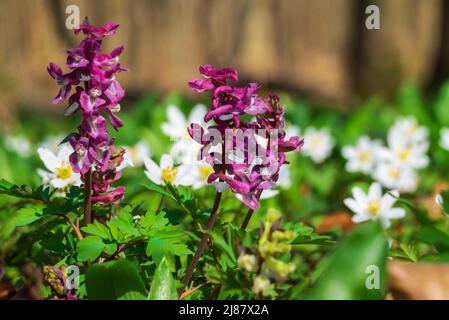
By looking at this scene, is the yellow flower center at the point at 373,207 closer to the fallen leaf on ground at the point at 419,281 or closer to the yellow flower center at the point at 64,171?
the fallen leaf on ground at the point at 419,281

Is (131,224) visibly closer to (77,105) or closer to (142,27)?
(77,105)

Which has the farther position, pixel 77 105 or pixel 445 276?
pixel 445 276

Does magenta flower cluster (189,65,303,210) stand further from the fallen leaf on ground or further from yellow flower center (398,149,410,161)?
yellow flower center (398,149,410,161)

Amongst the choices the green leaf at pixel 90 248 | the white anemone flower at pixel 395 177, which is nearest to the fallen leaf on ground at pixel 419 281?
the green leaf at pixel 90 248

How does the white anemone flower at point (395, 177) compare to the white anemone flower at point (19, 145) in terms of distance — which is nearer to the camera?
the white anemone flower at point (395, 177)

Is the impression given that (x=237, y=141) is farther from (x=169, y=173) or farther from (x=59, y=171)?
(x=59, y=171)

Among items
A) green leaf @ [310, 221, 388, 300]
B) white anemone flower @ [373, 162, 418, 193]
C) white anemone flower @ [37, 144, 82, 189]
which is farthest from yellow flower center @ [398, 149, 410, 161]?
green leaf @ [310, 221, 388, 300]
